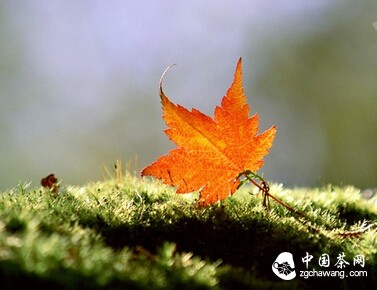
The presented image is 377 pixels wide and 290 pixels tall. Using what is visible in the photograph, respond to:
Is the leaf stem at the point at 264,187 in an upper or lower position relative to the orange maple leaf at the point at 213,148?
lower

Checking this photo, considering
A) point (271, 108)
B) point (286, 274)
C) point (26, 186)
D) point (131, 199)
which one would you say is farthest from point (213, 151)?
point (271, 108)

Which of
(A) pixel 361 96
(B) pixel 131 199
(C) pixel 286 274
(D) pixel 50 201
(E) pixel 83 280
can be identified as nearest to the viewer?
(E) pixel 83 280

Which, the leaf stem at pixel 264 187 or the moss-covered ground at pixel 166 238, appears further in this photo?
the leaf stem at pixel 264 187

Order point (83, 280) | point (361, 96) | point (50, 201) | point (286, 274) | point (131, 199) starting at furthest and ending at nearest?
point (361, 96) → point (131, 199) → point (50, 201) → point (286, 274) → point (83, 280)

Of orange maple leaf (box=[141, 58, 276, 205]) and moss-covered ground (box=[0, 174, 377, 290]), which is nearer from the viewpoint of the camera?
moss-covered ground (box=[0, 174, 377, 290])

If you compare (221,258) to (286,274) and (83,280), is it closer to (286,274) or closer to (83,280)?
(286,274)

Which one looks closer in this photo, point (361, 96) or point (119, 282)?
point (119, 282)
